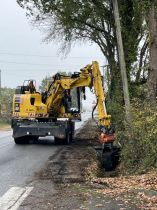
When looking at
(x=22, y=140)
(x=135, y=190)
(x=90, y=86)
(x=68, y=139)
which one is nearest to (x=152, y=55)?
(x=90, y=86)

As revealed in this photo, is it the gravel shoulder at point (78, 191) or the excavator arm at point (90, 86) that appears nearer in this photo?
the gravel shoulder at point (78, 191)

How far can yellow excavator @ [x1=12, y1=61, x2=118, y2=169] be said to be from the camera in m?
26.3

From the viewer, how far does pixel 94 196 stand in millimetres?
11375

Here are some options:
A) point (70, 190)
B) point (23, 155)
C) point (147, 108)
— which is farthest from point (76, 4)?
point (70, 190)

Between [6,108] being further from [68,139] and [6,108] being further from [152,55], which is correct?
[152,55]

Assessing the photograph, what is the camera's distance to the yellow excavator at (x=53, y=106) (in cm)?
2628

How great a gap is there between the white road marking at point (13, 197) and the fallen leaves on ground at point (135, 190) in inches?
63.3

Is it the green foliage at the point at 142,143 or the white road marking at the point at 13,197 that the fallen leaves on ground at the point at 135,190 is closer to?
the green foliage at the point at 142,143

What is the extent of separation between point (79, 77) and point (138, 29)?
850 cm

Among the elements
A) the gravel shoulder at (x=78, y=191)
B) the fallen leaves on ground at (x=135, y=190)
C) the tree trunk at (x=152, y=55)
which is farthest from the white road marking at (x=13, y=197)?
the tree trunk at (x=152, y=55)

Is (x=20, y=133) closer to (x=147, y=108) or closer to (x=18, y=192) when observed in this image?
(x=147, y=108)

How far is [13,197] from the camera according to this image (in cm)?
1175

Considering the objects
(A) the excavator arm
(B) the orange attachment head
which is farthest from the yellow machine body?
(B) the orange attachment head

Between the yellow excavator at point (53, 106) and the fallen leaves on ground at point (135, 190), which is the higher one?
the yellow excavator at point (53, 106)
